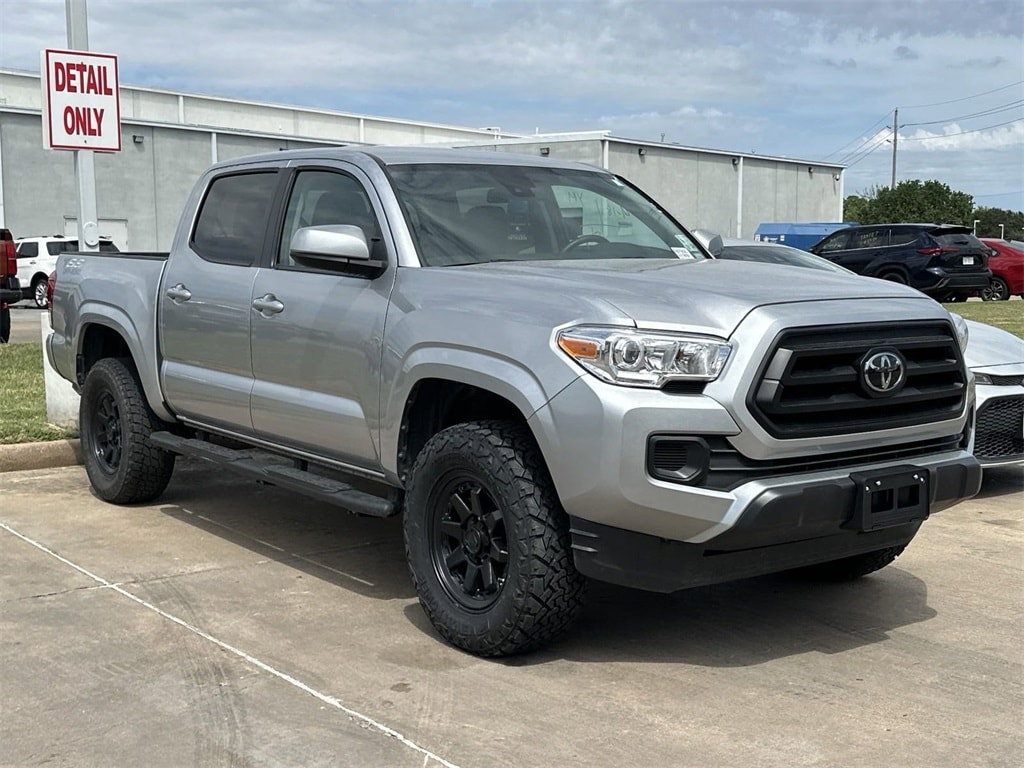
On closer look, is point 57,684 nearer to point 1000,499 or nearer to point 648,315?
point 648,315

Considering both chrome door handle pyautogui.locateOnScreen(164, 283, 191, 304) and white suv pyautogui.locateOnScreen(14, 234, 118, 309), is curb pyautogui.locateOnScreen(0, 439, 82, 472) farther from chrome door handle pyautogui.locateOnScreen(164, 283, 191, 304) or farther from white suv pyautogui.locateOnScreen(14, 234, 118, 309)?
white suv pyautogui.locateOnScreen(14, 234, 118, 309)

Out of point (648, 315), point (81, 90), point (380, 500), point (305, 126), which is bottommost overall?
point (380, 500)

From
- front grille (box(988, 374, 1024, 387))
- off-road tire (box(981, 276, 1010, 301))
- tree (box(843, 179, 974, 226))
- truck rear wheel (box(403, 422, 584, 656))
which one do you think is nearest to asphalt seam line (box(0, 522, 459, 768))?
truck rear wheel (box(403, 422, 584, 656))

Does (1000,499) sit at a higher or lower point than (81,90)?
lower

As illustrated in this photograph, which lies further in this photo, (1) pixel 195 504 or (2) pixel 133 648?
(1) pixel 195 504

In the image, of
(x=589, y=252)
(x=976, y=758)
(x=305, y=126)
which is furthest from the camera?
(x=305, y=126)

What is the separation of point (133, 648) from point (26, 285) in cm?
2532

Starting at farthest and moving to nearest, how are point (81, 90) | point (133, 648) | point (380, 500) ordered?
1. point (81, 90)
2. point (380, 500)
3. point (133, 648)

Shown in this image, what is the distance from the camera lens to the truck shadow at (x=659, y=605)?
4703 mm

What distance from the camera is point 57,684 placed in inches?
169

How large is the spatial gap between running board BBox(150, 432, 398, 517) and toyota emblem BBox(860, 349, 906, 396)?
1.97 metres

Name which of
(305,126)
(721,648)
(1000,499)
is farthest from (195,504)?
(305,126)

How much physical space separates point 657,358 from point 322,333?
5.83 feet

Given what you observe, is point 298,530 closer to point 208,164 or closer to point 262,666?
point 262,666
